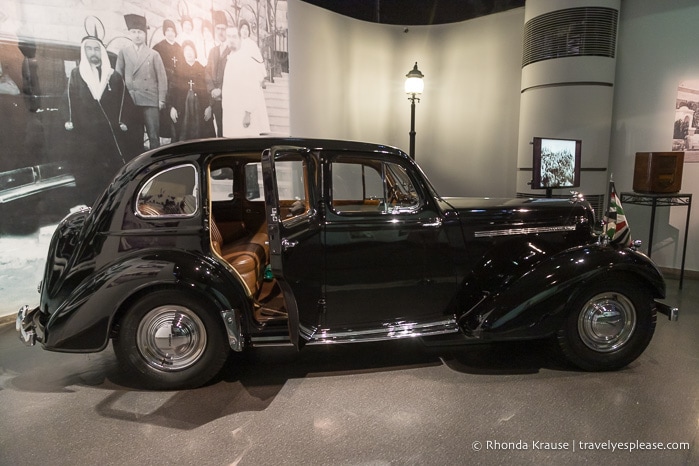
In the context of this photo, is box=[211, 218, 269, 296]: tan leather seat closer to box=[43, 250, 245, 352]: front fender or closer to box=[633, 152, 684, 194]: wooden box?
box=[43, 250, 245, 352]: front fender

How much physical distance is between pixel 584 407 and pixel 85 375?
348cm

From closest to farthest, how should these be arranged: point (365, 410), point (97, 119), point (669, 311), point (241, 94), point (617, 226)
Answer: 1. point (365, 410)
2. point (669, 311)
3. point (617, 226)
4. point (97, 119)
5. point (241, 94)

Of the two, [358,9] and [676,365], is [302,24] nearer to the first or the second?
[358,9]

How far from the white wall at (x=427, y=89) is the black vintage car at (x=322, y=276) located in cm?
368

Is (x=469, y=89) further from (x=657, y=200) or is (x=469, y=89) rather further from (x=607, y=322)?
(x=607, y=322)

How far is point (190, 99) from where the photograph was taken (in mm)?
5113

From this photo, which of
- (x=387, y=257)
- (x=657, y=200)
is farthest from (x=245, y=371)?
(x=657, y=200)

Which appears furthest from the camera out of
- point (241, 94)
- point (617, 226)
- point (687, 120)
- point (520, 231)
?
point (241, 94)

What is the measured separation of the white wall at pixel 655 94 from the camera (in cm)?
517

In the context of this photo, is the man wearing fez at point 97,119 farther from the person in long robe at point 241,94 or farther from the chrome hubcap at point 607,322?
the chrome hubcap at point 607,322

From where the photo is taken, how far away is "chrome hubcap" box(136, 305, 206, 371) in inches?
111

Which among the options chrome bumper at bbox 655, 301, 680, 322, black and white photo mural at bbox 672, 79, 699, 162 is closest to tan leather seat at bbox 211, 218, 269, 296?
chrome bumper at bbox 655, 301, 680, 322

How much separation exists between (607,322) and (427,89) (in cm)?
565

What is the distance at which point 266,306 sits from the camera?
3277 millimetres
